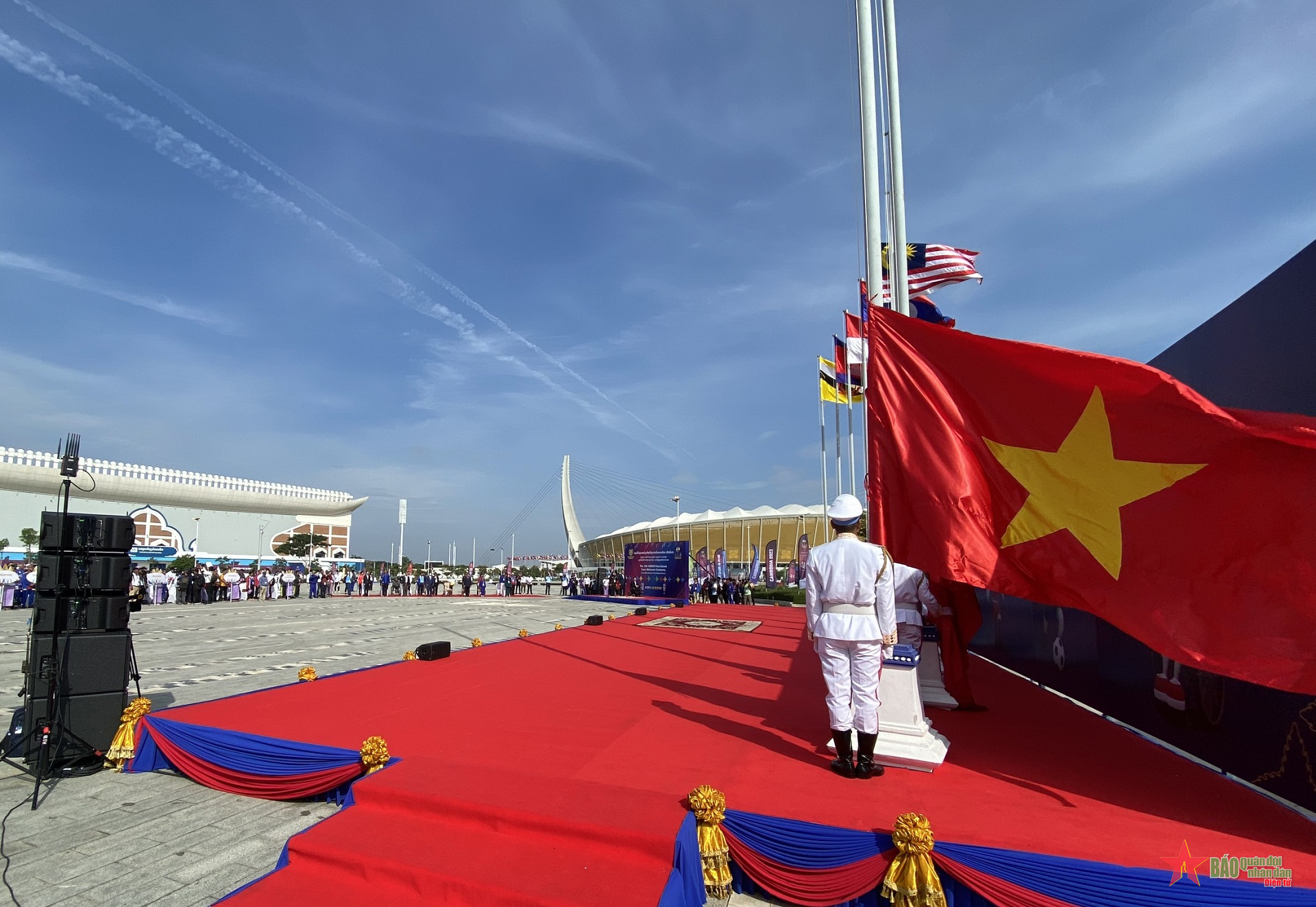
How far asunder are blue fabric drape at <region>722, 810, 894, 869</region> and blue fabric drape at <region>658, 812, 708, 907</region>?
24 cm

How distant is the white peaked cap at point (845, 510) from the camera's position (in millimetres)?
4078

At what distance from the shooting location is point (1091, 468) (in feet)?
12.1

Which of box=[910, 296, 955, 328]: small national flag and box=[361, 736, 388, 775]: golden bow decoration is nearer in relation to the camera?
box=[361, 736, 388, 775]: golden bow decoration

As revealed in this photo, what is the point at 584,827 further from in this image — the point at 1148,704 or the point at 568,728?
the point at 1148,704

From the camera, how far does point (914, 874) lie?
8.49ft

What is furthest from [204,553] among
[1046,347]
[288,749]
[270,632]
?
[1046,347]

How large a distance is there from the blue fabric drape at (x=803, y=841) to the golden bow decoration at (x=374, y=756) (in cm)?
206

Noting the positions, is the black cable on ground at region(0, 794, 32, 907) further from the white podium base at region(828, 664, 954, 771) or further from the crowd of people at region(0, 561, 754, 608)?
the crowd of people at region(0, 561, 754, 608)

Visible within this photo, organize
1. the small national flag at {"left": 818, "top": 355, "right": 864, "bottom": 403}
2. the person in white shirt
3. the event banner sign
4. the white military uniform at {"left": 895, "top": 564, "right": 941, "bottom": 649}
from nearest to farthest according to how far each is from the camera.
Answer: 1. the white military uniform at {"left": 895, "top": 564, "right": 941, "bottom": 649}
2. the small national flag at {"left": 818, "top": 355, "right": 864, "bottom": 403}
3. the person in white shirt
4. the event banner sign

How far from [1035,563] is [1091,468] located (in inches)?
24.5

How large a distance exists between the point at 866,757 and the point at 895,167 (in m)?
5.51

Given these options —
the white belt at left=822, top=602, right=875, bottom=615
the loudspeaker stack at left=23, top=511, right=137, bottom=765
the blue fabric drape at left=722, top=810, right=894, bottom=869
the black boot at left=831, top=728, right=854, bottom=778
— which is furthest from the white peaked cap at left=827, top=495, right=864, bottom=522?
the loudspeaker stack at left=23, top=511, right=137, bottom=765

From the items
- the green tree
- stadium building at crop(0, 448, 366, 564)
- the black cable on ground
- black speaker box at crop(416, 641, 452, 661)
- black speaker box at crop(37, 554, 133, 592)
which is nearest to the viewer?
the black cable on ground

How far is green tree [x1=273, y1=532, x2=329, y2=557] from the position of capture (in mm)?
58406
